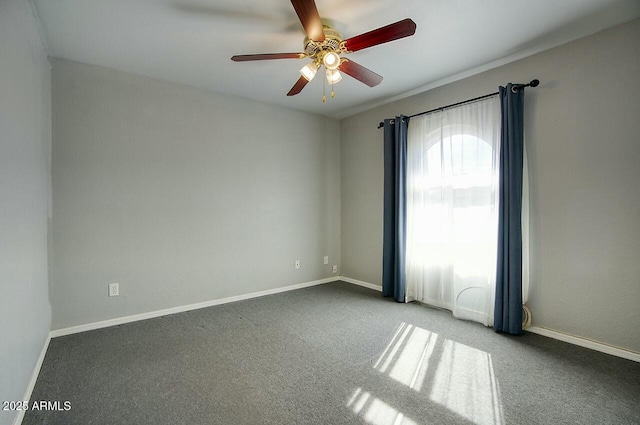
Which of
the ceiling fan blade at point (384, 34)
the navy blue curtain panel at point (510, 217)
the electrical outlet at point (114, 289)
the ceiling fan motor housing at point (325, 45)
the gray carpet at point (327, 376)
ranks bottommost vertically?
the gray carpet at point (327, 376)

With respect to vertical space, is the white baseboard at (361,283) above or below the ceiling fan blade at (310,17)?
below

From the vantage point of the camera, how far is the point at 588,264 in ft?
8.14

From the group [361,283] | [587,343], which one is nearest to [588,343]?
[587,343]

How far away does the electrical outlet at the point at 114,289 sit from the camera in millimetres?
3002

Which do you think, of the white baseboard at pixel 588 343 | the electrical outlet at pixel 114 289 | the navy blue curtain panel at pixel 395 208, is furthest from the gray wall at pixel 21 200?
the white baseboard at pixel 588 343

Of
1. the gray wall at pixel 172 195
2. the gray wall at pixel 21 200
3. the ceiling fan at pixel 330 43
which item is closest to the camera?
the gray wall at pixel 21 200

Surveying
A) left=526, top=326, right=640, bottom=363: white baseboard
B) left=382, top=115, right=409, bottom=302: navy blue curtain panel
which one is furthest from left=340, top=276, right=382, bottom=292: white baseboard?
left=526, top=326, right=640, bottom=363: white baseboard

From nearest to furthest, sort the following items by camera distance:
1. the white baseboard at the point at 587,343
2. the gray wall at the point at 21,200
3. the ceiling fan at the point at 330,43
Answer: the gray wall at the point at 21,200, the ceiling fan at the point at 330,43, the white baseboard at the point at 587,343

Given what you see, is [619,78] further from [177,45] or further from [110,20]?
[110,20]

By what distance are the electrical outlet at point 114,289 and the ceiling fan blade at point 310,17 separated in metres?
2.87

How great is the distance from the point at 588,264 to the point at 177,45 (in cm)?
383

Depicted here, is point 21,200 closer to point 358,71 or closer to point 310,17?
point 310,17

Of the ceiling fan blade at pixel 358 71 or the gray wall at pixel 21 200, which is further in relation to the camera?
the ceiling fan blade at pixel 358 71

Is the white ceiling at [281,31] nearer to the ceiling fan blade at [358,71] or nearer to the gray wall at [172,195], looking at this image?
the ceiling fan blade at [358,71]
